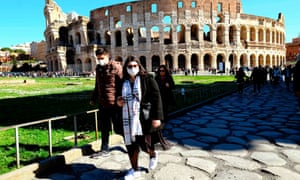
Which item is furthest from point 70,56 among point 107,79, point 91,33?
point 107,79

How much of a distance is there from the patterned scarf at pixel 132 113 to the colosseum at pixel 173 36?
1421 inches

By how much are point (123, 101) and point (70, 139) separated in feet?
7.53

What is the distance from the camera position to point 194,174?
9.48 feet

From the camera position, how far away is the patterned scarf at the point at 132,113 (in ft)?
8.80

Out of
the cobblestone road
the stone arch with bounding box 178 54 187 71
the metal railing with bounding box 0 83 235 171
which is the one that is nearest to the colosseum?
the stone arch with bounding box 178 54 187 71

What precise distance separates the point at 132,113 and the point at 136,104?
4.7 inches

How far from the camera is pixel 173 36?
40.0 m

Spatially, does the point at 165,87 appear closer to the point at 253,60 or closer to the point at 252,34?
the point at 253,60

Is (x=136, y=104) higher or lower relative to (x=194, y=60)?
lower

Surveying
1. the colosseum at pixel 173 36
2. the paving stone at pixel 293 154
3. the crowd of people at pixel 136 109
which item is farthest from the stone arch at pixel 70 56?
the paving stone at pixel 293 154

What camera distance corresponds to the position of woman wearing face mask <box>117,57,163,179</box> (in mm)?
2693

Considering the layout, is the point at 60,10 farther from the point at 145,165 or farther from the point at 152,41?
the point at 145,165

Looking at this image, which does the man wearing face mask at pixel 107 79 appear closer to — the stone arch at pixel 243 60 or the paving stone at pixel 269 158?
the paving stone at pixel 269 158

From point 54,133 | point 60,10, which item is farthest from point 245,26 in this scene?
point 54,133
